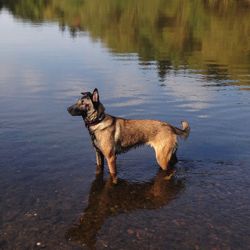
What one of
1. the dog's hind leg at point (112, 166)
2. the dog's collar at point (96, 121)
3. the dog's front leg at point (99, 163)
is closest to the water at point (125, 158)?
the dog's hind leg at point (112, 166)

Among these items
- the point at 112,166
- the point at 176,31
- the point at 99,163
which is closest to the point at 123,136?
the point at 112,166

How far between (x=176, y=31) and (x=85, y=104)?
47678mm

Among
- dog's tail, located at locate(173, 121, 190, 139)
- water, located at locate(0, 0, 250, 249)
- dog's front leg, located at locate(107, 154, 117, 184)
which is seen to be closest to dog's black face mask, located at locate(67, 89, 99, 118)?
dog's front leg, located at locate(107, 154, 117, 184)

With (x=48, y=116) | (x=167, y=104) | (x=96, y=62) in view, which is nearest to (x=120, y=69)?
(x=96, y=62)

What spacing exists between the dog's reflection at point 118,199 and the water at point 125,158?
1.2 inches

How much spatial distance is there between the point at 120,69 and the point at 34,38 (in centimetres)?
2273

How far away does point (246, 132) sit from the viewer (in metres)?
18.5

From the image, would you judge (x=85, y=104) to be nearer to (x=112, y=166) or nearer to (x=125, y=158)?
(x=112, y=166)

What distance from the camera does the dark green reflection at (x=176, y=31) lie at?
36.7 metres

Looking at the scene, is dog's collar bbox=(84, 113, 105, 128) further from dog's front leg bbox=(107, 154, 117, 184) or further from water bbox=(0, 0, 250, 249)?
water bbox=(0, 0, 250, 249)

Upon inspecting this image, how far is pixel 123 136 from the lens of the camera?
13.5 meters

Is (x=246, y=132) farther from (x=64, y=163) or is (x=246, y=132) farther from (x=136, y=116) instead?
(x=64, y=163)

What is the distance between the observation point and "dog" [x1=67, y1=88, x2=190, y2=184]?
13094 millimetres

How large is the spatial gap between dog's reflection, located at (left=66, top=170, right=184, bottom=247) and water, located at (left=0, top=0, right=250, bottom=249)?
3cm
